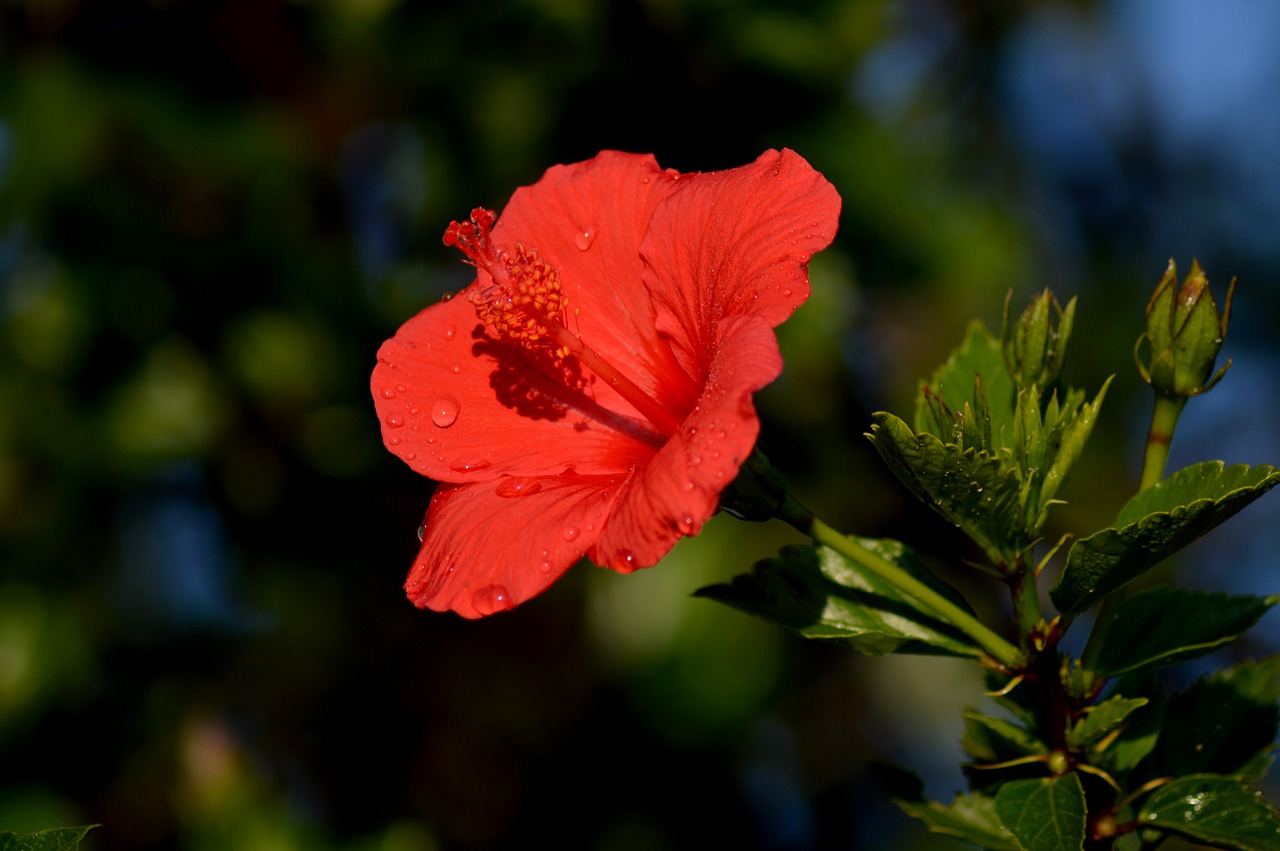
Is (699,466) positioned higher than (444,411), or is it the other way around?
(699,466)

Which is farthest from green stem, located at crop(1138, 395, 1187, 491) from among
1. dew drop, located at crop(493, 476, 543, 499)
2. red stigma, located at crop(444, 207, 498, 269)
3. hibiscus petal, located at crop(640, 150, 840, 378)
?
red stigma, located at crop(444, 207, 498, 269)

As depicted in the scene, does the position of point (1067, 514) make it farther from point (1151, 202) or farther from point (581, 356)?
point (581, 356)

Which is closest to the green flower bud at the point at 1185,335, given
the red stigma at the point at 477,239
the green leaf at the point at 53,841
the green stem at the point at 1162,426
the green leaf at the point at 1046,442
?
the green stem at the point at 1162,426

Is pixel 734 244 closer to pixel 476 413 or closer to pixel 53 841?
pixel 476 413

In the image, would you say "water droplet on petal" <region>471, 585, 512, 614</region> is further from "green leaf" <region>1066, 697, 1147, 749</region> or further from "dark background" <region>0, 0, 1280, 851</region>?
"dark background" <region>0, 0, 1280, 851</region>

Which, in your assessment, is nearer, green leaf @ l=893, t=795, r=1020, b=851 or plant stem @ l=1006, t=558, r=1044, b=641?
plant stem @ l=1006, t=558, r=1044, b=641

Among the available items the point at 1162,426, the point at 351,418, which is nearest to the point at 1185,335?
the point at 1162,426

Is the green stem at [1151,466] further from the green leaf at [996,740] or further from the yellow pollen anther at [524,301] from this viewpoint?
the yellow pollen anther at [524,301]
